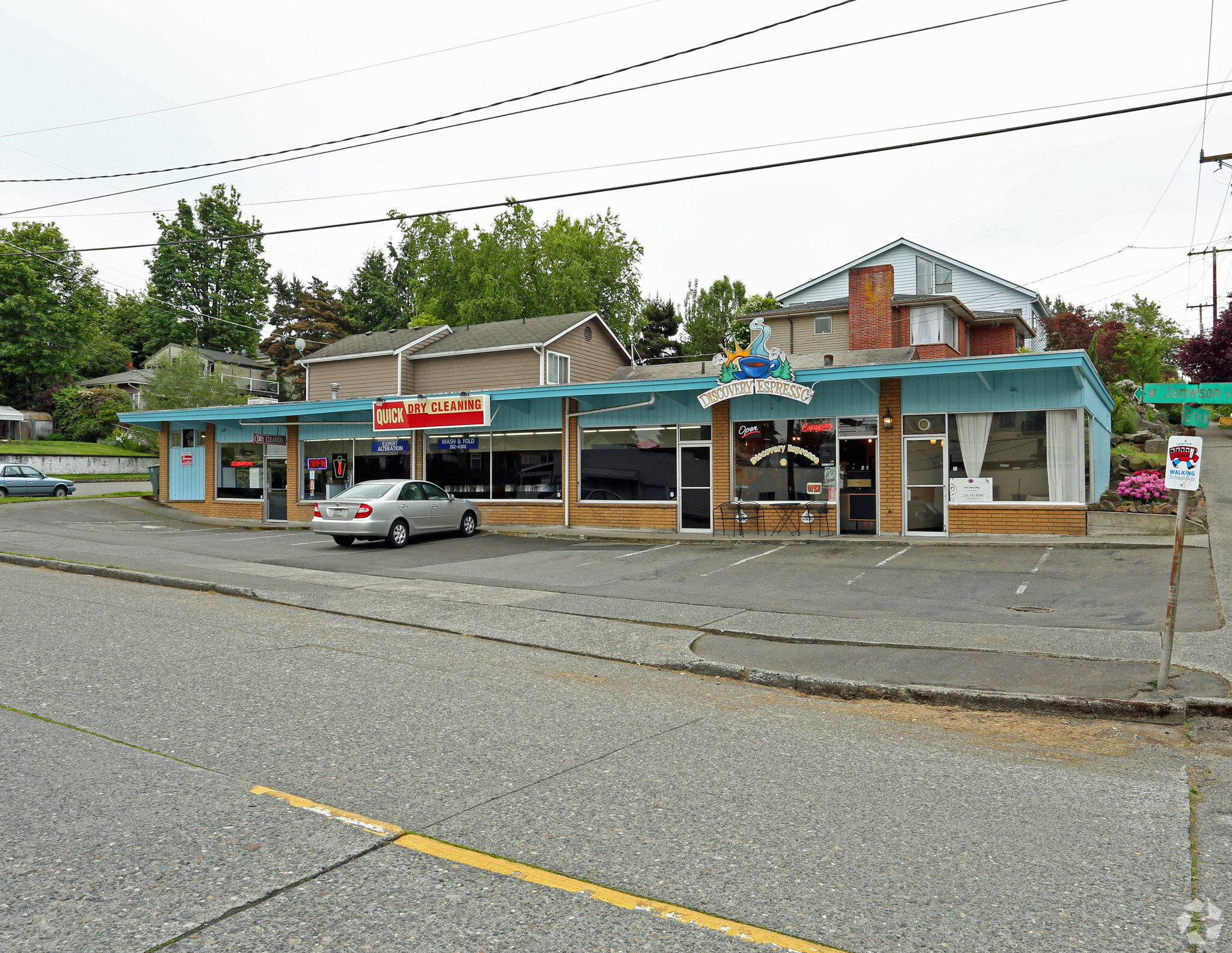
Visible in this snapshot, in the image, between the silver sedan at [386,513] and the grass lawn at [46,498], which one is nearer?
the silver sedan at [386,513]

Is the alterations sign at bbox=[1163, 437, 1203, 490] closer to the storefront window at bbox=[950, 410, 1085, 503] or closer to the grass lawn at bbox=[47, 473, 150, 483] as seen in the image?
the storefront window at bbox=[950, 410, 1085, 503]

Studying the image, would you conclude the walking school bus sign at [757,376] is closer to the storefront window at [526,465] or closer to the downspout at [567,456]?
the downspout at [567,456]

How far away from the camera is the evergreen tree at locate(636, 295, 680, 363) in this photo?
60969 millimetres

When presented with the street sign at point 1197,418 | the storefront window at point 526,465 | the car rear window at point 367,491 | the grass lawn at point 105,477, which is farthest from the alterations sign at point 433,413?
the grass lawn at point 105,477

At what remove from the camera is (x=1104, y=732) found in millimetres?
6297

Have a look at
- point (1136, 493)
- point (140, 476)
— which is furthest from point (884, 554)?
point (140, 476)

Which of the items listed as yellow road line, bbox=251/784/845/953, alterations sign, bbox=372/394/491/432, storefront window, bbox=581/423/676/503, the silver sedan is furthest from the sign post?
alterations sign, bbox=372/394/491/432

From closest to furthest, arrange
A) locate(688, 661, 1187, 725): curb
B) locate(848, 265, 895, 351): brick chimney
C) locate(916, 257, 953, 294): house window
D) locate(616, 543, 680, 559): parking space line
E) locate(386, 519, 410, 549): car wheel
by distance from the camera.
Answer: locate(688, 661, 1187, 725): curb < locate(616, 543, 680, 559): parking space line < locate(386, 519, 410, 549): car wheel < locate(848, 265, 895, 351): brick chimney < locate(916, 257, 953, 294): house window

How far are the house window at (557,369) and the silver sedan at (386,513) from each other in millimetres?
8628

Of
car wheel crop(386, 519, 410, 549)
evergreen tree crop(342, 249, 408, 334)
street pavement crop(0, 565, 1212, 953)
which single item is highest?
evergreen tree crop(342, 249, 408, 334)

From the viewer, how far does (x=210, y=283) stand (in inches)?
2662

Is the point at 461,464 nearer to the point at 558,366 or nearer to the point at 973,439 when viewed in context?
the point at 558,366

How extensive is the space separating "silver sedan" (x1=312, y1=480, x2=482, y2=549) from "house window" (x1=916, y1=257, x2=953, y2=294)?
28151 mm

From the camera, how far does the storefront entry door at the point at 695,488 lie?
20844 millimetres
